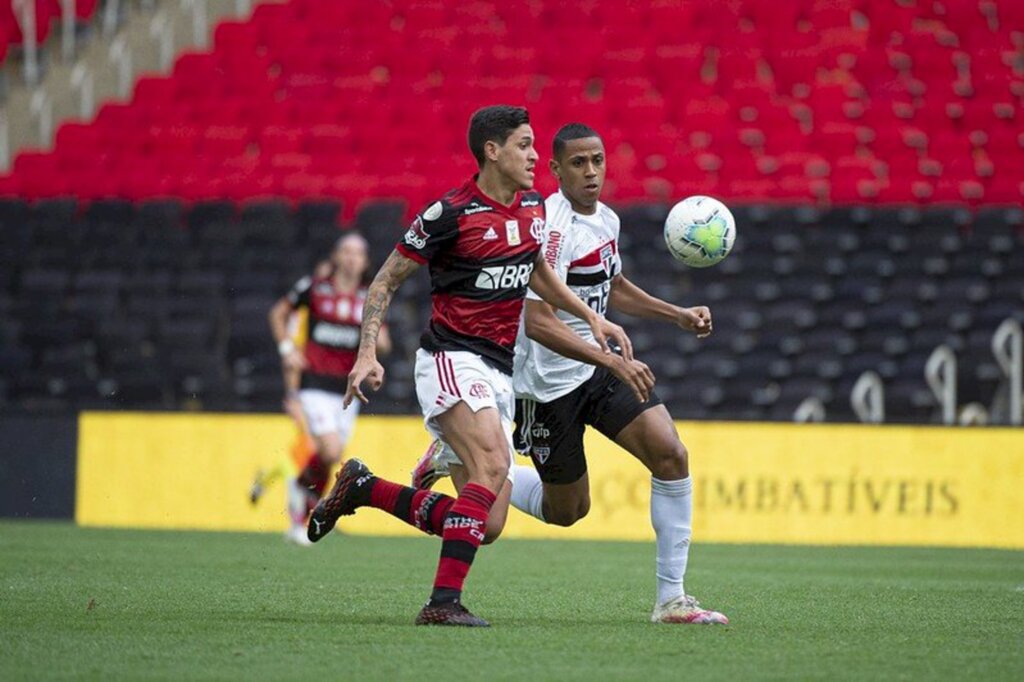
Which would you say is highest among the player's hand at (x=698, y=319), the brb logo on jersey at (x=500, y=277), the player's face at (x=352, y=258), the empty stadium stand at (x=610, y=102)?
the empty stadium stand at (x=610, y=102)

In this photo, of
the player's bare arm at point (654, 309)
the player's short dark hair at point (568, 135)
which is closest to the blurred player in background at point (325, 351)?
the player's bare arm at point (654, 309)

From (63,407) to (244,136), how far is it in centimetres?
662

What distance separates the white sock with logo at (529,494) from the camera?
8531mm

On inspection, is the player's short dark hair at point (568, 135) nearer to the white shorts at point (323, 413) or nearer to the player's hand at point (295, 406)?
the white shorts at point (323, 413)

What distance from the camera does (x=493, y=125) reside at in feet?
24.2

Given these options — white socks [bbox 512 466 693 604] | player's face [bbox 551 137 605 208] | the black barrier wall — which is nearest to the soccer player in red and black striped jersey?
player's face [bbox 551 137 605 208]

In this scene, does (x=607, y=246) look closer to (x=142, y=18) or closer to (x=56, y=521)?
(x=56, y=521)

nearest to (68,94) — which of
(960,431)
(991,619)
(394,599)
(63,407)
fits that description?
(63,407)

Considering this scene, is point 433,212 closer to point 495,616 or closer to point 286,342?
point 495,616

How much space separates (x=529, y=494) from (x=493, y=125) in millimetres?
2059

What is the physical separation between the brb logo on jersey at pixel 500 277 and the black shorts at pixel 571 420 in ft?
2.39

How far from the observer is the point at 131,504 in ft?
51.8

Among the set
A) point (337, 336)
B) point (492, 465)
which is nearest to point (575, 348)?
point (492, 465)

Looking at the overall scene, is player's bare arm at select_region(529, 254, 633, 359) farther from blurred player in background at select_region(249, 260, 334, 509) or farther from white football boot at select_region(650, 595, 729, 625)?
blurred player in background at select_region(249, 260, 334, 509)
